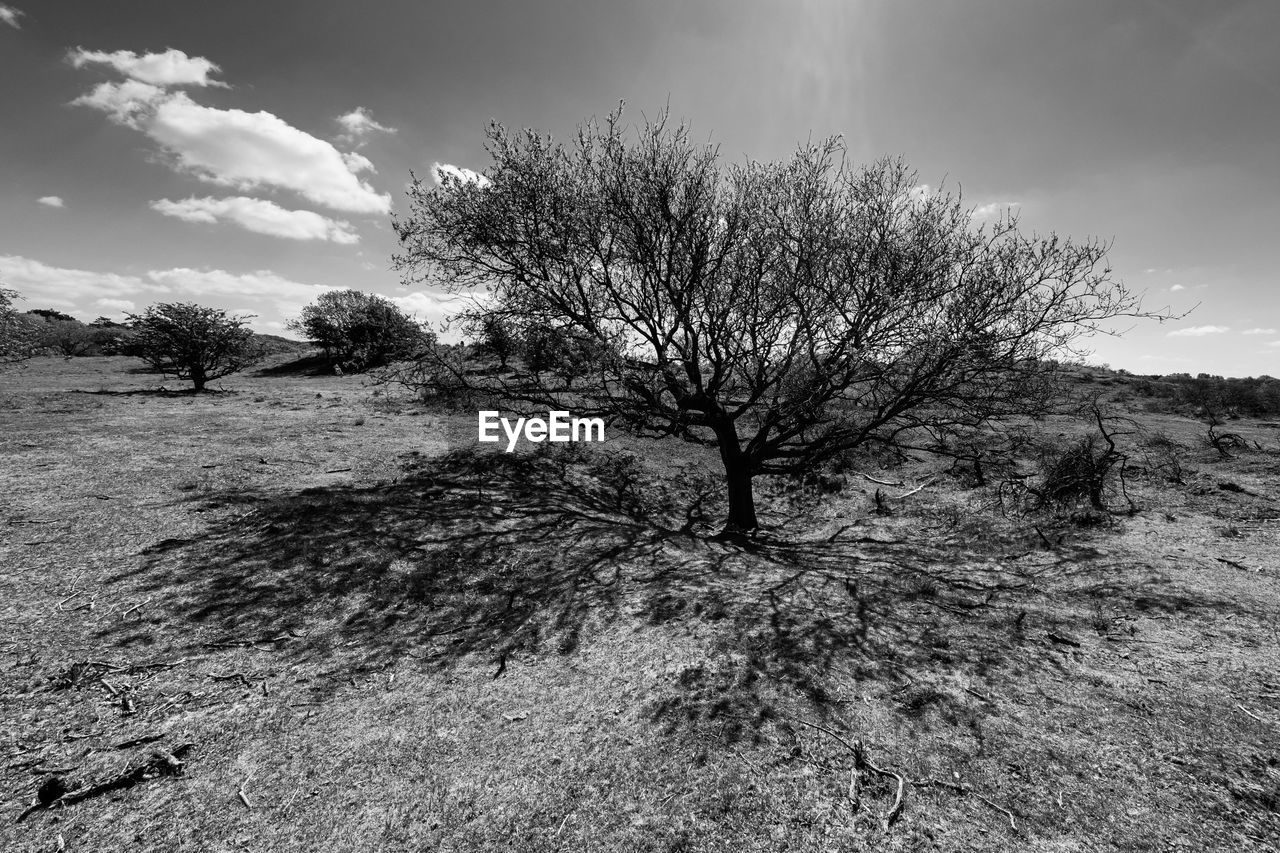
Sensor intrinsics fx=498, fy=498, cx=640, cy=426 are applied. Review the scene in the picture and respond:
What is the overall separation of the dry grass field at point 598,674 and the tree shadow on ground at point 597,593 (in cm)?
5

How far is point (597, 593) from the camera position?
6.71 m

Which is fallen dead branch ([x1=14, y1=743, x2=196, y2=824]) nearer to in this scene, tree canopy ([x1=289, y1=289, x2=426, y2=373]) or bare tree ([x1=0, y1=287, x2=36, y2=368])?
bare tree ([x1=0, y1=287, x2=36, y2=368])

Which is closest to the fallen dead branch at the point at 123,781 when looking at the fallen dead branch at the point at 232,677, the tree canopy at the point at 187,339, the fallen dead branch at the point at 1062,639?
the fallen dead branch at the point at 232,677

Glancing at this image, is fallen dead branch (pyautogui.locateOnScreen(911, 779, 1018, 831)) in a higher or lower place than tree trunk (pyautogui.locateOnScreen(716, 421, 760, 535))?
lower

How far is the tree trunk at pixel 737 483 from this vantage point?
10156 mm

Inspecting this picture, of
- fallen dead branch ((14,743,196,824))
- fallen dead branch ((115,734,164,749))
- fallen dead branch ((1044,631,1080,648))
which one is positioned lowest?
fallen dead branch ((14,743,196,824))

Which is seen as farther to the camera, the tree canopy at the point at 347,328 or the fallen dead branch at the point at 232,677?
the tree canopy at the point at 347,328

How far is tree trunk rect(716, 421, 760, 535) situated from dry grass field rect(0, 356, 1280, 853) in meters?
0.70

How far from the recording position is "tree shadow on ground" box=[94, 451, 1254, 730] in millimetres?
5043

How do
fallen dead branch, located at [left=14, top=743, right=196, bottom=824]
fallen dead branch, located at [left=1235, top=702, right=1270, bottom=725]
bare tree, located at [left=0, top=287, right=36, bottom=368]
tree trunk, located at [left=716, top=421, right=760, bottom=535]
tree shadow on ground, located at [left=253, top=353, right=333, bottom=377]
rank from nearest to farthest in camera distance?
1. fallen dead branch, located at [left=14, top=743, right=196, bottom=824]
2. fallen dead branch, located at [left=1235, top=702, right=1270, bottom=725]
3. tree trunk, located at [left=716, top=421, right=760, bottom=535]
4. bare tree, located at [left=0, top=287, right=36, bottom=368]
5. tree shadow on ground, located at [left=253, top=353, right=333, bottom=377]

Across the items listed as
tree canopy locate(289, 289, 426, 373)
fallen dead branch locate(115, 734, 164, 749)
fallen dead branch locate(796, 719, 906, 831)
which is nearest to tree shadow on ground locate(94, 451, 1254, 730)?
fallen dead branch locate(796, 719, 906, 831)

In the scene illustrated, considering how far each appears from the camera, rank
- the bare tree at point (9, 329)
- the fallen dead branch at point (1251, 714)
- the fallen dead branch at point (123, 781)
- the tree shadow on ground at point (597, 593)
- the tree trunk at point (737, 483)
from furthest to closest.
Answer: the bare tree at point (9, 329)
the tree trunk at point (737, 483)
the tree shadow on ground at point (597, 593)
the fallen dead branch at point (1251, 714)
the fallen dead branch at point (123, 781)
